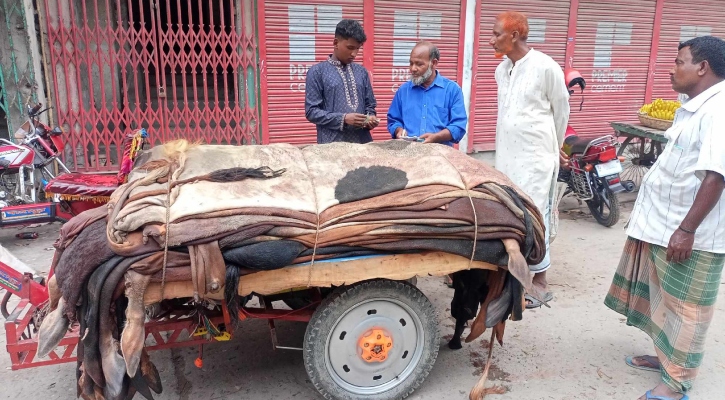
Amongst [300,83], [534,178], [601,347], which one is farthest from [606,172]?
[300,83]

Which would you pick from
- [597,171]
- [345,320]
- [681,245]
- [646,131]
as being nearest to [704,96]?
[681,245]

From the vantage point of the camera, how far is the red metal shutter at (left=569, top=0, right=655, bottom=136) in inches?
323

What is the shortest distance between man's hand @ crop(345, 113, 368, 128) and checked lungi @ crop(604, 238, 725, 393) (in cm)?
180

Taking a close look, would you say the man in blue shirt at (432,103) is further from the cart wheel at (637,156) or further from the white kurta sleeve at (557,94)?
the cart wheel at (637,156)

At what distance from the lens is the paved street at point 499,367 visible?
9.53 feet

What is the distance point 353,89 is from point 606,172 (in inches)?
127

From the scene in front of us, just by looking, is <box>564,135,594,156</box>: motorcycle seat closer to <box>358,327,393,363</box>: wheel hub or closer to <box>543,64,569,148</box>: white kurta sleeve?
<box>543,64,569,148</box>: white kurta sleeve

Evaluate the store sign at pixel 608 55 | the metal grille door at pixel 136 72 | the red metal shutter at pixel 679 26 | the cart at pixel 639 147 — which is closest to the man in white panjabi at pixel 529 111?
the cart at pixel 639 147

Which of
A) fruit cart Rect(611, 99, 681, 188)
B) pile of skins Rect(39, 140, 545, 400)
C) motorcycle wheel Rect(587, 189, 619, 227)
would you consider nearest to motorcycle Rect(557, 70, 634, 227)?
motorcycle wheel Rect(587, 189, 619, 227)

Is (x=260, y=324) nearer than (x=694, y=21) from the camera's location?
Yes

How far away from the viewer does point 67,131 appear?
19.3 feet

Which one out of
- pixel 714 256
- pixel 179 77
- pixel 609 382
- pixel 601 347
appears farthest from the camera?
pixel 179 77

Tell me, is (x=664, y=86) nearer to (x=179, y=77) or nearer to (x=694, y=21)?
(x=694, y=21)

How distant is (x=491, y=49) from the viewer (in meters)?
7.62
